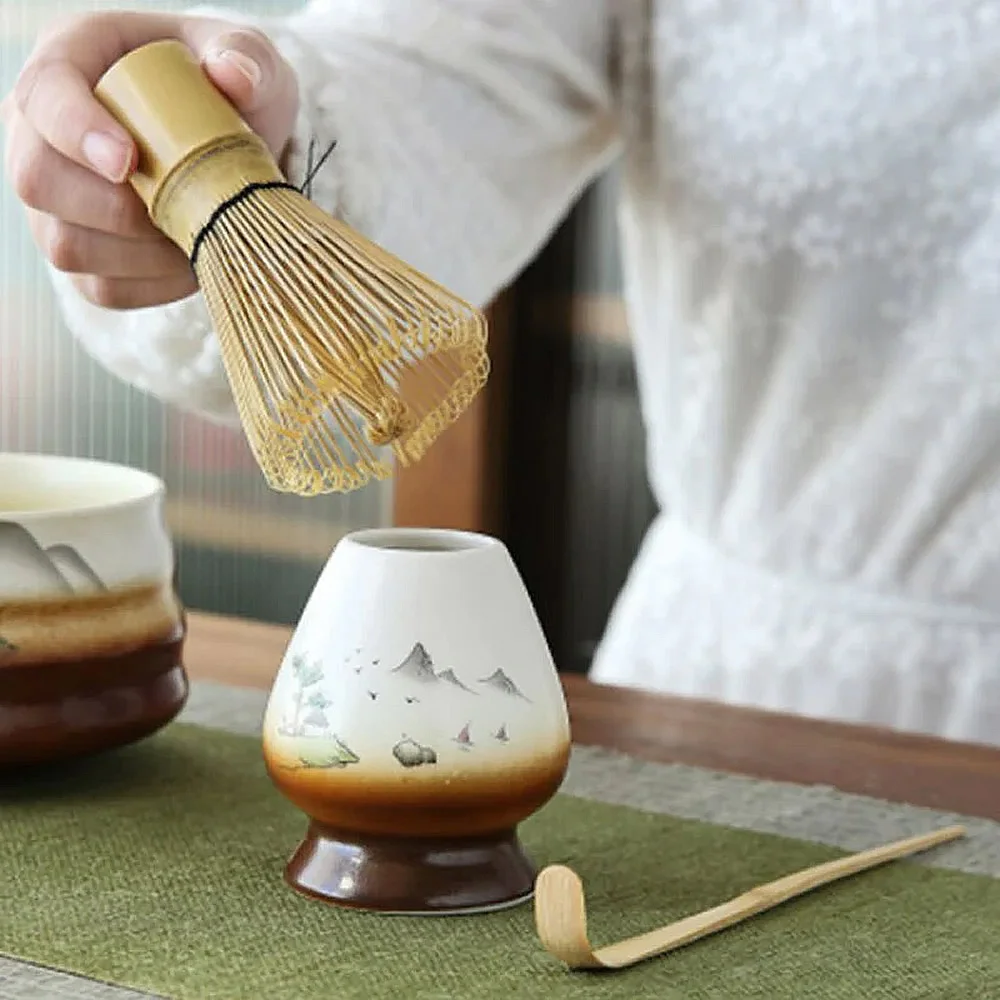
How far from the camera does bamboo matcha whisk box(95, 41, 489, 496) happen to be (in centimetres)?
50

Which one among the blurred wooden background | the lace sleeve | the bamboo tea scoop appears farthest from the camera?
the blurred wooden background

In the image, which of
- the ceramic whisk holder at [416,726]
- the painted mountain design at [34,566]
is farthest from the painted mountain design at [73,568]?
the ceramic whisk holder at [416,726]

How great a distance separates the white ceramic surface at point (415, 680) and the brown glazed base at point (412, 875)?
0.07 ft

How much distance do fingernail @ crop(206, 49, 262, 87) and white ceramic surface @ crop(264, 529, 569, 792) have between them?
0.53 ft

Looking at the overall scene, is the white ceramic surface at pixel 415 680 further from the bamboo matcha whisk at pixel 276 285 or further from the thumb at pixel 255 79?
the thumb at pixel 255 79

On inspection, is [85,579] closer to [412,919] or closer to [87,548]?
[87,548]

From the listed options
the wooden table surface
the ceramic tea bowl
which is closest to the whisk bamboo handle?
the ceramic tea bowl

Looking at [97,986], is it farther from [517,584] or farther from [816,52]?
[816,52]

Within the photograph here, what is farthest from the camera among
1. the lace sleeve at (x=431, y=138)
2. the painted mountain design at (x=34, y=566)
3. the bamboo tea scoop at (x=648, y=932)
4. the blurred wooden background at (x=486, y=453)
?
the blurred wooden background at (x=486, y=453)

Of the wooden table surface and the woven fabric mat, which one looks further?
the wooden table surface

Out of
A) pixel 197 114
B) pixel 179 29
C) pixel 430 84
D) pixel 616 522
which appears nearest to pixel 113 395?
pixel 616 522

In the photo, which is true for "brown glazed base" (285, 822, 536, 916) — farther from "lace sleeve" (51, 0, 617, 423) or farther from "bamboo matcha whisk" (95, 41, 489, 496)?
"lace sleeve" (51, 0, 617, 423)

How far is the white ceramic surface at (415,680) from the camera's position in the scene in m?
0.48

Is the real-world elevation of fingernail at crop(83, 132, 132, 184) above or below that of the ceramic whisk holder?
above
